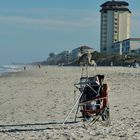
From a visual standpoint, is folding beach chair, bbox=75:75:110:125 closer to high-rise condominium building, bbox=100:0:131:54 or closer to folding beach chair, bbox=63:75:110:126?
folding beach chair, bbox=63:75:110:126

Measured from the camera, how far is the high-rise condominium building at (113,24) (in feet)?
447

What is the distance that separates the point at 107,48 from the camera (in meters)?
135

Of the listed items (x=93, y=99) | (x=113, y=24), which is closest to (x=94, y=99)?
(x=93, y=99)

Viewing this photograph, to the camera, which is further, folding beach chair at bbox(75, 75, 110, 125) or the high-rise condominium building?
the high-rise condominium building

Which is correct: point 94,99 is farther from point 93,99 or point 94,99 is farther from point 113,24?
point 113,24

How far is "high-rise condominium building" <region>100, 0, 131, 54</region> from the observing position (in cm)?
13638

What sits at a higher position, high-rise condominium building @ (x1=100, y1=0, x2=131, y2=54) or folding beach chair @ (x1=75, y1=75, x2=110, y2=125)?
high-rise condominium building @ (x1=100, y1=0, x2=131, y2=54)

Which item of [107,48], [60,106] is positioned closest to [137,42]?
[107,48]

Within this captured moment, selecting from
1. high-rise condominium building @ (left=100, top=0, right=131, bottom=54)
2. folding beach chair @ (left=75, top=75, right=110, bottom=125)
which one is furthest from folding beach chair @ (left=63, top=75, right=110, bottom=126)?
high-rise condominium building @ (left=100, top=0, right=131, bottom=54)

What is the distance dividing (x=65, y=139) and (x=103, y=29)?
133 meters

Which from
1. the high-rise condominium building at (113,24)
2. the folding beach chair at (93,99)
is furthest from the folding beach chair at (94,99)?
the high-rise condominium building at (113,24)

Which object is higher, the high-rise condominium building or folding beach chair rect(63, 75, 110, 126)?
the high-rise condominium building

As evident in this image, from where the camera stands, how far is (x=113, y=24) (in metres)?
139

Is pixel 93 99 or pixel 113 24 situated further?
pixel 113 24
